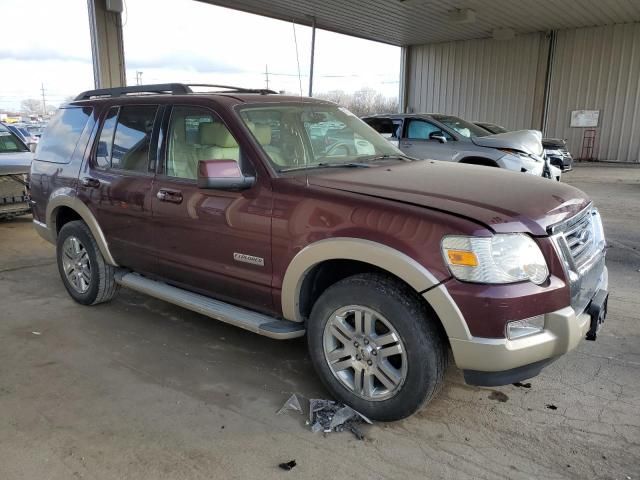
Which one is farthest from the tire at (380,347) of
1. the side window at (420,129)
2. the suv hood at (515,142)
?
the side window at (420,129)

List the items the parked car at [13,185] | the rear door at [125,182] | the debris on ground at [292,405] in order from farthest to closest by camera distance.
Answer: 1. the parked car at [13,185]
2. the rear door at [125,182]
3. the debris on ground at [292,405]

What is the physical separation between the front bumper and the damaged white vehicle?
6.72m

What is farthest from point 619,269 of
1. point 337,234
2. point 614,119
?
point 614,119

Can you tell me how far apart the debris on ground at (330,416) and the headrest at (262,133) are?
1.69 metres

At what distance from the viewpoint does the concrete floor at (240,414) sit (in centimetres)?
264

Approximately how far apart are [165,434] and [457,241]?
6.24ft

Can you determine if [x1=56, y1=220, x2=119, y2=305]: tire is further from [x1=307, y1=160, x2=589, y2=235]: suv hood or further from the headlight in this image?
the headlight

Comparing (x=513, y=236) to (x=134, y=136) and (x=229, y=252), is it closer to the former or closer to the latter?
(x=229, y=252)

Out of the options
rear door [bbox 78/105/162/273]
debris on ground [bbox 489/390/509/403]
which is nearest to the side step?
rear door [bbox 78/105/162/273]

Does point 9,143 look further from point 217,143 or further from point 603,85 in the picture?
point 603,85

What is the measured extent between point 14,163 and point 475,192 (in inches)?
305

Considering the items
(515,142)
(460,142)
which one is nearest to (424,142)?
(460,142)

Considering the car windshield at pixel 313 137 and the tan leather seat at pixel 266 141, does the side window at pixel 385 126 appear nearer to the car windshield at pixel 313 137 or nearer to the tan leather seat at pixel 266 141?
the car windshield at pixel 313 137

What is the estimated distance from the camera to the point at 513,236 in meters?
2.57
